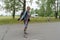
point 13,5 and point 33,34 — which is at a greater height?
point 13,5

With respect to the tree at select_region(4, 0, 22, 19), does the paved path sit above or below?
below

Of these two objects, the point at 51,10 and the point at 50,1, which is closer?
the point at 50,1

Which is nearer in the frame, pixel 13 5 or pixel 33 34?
pixel 33 34

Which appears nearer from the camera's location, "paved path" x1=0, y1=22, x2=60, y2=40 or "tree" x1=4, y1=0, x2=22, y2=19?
"paved path" x1=0, y1=22, x2=60, y2=40

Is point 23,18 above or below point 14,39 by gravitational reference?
above

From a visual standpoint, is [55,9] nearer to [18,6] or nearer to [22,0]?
[18,6]

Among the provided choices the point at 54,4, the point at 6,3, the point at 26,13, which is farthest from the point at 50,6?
the point at 26,13

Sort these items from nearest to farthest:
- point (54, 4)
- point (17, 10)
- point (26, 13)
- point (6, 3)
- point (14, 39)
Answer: point (14, 39) → point (26, 13) → point (6, 3) → point (17, 10) → point (54, 4)

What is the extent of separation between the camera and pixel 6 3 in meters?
40.1

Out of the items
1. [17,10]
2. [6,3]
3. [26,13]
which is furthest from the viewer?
[17,10]

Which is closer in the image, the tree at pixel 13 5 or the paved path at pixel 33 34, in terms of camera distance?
the paved path at pixel 33 34

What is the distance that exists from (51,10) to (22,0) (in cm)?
1456

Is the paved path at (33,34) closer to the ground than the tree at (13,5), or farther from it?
closer to the ground

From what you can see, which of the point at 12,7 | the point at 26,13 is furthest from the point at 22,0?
the point at 26,13
